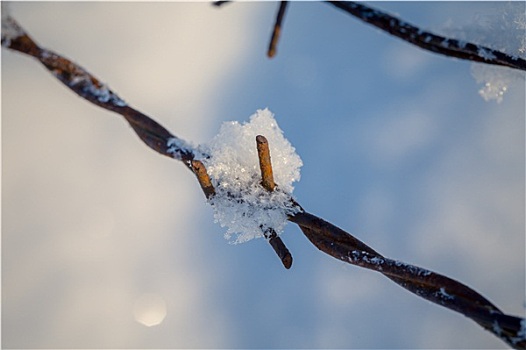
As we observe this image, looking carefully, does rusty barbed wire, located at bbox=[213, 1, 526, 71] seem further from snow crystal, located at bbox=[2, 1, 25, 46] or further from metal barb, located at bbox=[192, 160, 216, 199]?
snow crystal, located at bbox=[2, 1, 25, 46]

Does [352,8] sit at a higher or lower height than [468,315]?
higher

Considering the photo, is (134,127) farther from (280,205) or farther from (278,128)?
(278,128)

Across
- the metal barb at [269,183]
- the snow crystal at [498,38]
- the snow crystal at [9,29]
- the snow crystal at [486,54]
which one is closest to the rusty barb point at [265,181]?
the metal barb at [269,183]

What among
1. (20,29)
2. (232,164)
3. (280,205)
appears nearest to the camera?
(20,29)

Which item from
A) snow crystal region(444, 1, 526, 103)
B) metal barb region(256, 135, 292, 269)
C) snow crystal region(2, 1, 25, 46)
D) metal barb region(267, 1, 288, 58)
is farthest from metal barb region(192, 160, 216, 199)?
snow crystal region(444, 1, 526, 103)

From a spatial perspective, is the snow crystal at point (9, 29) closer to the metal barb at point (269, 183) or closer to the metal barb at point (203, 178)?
the metal barb at point (203, 178)

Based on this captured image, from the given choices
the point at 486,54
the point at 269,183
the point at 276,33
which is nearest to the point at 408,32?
the point at 486,54

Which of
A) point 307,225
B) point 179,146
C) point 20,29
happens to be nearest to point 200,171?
point 179,146
